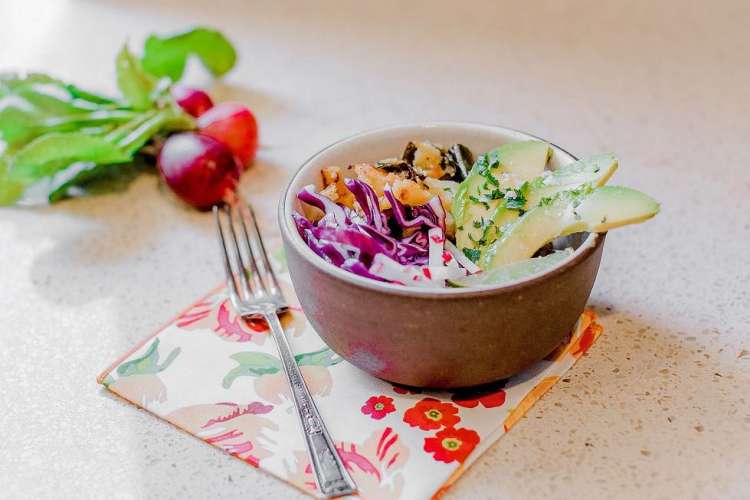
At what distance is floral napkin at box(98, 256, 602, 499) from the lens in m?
0.70

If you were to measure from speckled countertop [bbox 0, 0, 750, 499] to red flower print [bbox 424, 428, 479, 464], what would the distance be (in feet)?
0.07

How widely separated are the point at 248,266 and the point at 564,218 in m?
0.44

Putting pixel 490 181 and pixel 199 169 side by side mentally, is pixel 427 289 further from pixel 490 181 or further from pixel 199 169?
pixel 199 169

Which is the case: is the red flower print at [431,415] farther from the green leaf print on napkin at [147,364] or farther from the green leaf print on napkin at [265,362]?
the green leaf print on napkin at [147,364]

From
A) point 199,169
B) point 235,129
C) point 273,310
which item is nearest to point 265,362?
point 273,310

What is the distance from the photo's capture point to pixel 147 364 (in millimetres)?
850

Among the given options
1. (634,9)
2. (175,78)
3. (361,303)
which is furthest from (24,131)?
(634,9)

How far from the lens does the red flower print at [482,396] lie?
2.48 feet

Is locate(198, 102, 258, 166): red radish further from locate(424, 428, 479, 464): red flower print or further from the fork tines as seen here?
locate(424, 428, 479, 464): red flower print

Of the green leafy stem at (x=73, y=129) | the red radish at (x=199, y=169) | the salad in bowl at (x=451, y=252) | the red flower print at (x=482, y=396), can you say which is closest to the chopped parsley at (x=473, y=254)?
the salad in bowl at (x=451, y=252)

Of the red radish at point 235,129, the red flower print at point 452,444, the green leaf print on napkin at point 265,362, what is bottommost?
the green leaf print on napkin at point 265,362

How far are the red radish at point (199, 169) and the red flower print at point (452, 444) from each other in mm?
590

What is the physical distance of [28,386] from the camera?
0.85 m

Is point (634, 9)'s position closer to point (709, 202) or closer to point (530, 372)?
point (709, 202)
